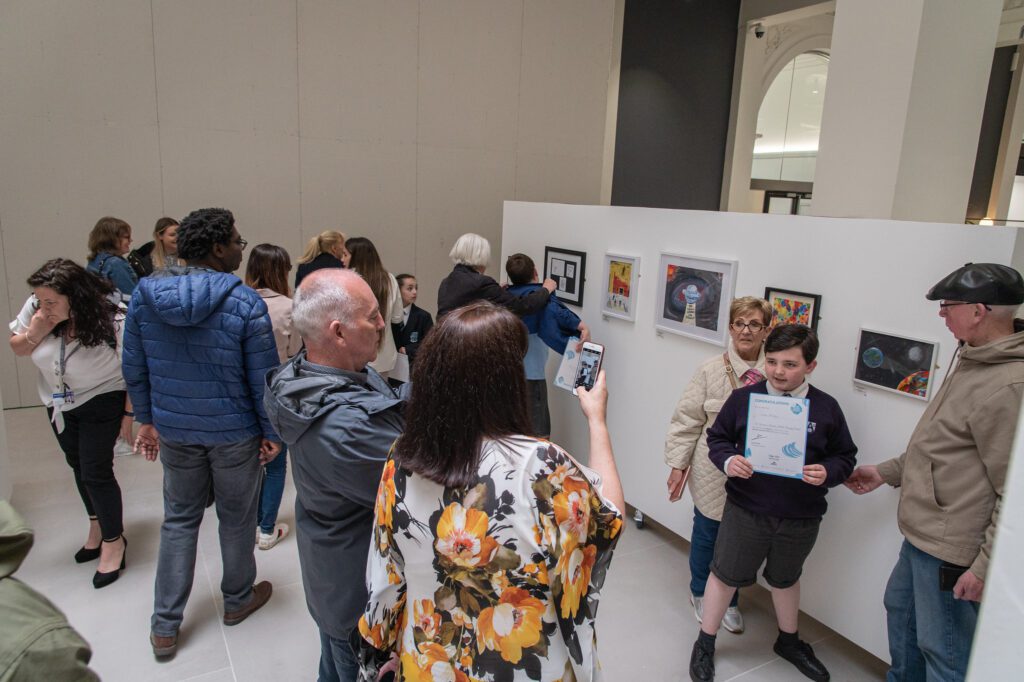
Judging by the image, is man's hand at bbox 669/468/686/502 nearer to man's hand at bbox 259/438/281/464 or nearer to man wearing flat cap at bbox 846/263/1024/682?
man wearing flat cap at bbox 846/263/1024/682

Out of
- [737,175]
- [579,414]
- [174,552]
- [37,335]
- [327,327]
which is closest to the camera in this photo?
[327,327]

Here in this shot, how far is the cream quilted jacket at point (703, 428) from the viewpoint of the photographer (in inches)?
116

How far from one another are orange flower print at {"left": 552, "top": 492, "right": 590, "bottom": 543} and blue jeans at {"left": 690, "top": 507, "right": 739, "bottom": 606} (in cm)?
201

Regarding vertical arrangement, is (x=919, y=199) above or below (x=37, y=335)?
above

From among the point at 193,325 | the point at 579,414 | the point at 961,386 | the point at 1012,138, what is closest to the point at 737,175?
the point at 1012,138

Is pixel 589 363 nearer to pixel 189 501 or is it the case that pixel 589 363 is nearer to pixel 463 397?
pixel 189 501

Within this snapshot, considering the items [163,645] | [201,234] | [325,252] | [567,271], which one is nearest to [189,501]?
[163,645]

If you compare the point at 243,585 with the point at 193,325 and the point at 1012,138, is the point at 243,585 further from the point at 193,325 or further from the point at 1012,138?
the point at 1012,138

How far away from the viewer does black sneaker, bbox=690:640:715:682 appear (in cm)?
272

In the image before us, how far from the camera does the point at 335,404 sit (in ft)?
5.53

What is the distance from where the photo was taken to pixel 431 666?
4.48 feet

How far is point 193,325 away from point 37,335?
1.06 meters

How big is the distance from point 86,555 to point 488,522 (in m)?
3.23

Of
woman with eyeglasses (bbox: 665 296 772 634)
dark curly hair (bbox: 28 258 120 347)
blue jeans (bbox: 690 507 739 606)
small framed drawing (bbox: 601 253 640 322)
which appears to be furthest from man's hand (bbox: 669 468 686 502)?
dark curly hair (bbox: 28 258 120 347)
